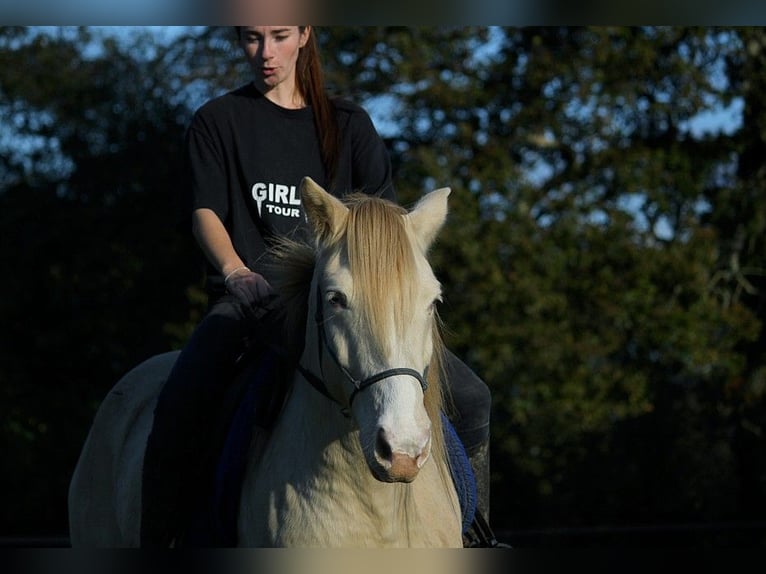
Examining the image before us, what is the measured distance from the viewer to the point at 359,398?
3.19m

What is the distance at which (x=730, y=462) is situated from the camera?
1347cm

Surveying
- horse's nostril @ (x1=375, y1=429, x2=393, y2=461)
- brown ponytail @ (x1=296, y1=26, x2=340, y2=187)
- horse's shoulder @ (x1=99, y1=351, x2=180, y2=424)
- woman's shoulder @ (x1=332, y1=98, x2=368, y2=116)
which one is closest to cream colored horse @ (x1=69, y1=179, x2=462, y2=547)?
horse's nostril @ (x1=375, y1=429, x2=393, y2=461)

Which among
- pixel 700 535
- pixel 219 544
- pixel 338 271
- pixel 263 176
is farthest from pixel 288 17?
pixel 700 535

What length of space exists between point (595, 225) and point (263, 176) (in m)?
8.87

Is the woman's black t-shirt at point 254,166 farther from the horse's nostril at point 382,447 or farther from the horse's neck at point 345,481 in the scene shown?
the horse's nostril at point 382,447

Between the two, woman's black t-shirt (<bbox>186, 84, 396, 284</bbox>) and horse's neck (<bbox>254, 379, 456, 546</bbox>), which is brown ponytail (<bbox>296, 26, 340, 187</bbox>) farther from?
horse's neck (<bbox>254, 379, 456, 546</bbox>)

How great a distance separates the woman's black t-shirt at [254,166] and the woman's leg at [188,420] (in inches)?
9.0

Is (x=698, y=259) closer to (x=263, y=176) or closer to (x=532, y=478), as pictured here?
(x=532, y=478)

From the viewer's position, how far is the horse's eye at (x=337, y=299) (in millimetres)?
3285

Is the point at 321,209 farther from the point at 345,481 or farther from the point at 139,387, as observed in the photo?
the point at 139,387

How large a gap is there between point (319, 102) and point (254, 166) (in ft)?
1.08

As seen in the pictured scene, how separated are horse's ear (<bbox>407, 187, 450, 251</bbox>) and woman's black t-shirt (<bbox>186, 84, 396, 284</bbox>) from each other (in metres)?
0.45

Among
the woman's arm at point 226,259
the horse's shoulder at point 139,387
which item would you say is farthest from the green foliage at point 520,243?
the woman's arm at point 226,259

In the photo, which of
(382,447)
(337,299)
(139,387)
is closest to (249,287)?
(337,299)
